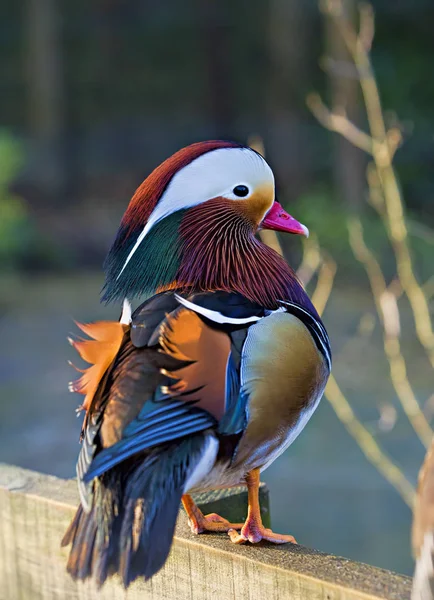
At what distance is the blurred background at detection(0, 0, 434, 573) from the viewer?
305 centimetres

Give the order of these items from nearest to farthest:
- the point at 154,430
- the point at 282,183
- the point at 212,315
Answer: the point at 154,430 → the point at 212,315 → the point at 282,183

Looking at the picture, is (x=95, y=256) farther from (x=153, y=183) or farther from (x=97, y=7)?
(x=153, y=183)

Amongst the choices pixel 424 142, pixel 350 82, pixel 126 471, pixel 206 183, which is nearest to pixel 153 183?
pixel 206 183

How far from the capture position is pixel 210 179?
1.25 metres

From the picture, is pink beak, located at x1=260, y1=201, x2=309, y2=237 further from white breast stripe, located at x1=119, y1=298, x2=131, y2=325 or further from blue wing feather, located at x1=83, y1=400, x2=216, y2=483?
blue wing feather, located at x1=83, y1=400, x2=216, y2=483

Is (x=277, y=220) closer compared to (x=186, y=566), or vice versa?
(x=186, y=566)

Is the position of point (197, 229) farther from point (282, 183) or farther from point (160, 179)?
point (282, 183)

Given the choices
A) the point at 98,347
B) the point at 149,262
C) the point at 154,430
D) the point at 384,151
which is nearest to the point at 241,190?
the point at 149,262

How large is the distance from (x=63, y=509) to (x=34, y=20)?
30.5 ft

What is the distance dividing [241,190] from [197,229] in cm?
8

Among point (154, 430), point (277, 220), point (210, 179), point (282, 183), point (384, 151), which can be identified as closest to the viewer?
point (154, 430)

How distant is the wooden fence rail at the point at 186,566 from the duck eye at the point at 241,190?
1.51ft

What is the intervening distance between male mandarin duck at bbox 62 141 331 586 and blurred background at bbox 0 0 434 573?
88 cm

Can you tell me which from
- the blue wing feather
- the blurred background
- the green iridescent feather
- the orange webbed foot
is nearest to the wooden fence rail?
the orange webbed foot
